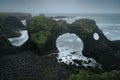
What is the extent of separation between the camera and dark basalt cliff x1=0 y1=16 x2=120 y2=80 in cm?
3294

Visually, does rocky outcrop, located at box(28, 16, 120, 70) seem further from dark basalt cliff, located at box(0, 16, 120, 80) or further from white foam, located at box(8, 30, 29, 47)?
white foam, located at box(8, 30, 29, 47)

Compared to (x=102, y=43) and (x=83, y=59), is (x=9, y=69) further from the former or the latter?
(x=102, y=43)

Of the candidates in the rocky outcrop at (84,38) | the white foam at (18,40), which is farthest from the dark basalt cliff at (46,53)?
the white foam at (18,40)

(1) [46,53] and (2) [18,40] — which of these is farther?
(2) [18,40]

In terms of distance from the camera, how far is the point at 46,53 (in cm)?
4528

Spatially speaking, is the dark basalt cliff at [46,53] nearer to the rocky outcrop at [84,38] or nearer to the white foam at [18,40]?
the rocky outcrop at [84,38]

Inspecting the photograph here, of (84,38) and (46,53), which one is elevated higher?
(84,38)

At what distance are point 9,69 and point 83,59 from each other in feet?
52.5

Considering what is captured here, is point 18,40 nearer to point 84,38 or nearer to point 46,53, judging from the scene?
point 46,53

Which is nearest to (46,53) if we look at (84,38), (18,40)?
(84,38)

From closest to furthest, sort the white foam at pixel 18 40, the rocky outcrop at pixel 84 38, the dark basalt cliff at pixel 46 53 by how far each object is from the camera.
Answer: the dark basalt cliff at pixel 46 53
the rocky outcrop at pixel 84 38
the white foam at pixel 18 40

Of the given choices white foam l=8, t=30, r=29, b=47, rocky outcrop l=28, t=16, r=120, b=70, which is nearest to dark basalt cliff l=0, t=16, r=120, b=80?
rocky outcrop l=28, t=16, r=120, b=70

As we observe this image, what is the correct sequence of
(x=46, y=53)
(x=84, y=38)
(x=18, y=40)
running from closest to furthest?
(x=46, y=53), (x=84, y=38), (x=18, y=40)

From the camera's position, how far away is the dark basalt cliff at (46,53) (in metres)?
32.9
